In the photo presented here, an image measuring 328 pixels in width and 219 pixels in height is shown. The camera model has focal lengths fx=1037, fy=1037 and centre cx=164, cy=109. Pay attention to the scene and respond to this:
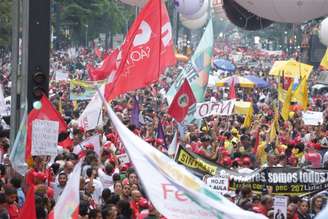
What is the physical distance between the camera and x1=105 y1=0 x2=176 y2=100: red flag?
14188 millimetres

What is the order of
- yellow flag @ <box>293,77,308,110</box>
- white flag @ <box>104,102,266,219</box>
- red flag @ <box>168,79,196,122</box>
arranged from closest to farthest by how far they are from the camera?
1. white flag @ <box>104,102,266,219</box>
2. red flag @ <box>168,79,196,122</box>
3. yellow flag @ <box>293,77,308,110</box>

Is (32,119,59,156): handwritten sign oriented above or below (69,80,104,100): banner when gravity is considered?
above

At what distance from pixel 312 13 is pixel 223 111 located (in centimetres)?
235

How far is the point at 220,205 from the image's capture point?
21.7 ft

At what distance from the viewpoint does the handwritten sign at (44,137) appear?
38.4 ft

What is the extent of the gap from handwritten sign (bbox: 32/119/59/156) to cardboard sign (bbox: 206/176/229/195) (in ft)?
6.12

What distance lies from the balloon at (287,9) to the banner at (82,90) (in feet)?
17.4

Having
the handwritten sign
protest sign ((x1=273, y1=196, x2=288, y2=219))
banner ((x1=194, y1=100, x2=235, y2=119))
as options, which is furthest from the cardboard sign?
banner ((x1=194, y1=100, x2=235, y2=119))

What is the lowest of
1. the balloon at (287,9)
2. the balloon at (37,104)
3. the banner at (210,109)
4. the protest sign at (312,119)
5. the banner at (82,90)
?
the banner at (82,90)

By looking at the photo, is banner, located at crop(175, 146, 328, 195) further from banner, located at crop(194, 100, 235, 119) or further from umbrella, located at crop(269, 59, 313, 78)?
umbrella, located at crop(269, 59, 313, 78)

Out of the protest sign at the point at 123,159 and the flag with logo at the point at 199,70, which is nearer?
the protest sign at the point at 123,159

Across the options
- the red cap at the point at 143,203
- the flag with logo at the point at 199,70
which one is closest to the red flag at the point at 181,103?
the flag with logo at the point at 199,70

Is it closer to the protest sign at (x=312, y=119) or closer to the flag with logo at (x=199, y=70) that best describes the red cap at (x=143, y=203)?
the flag with logo at (x=199, y=70)

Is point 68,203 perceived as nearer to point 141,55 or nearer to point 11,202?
point 11,202
